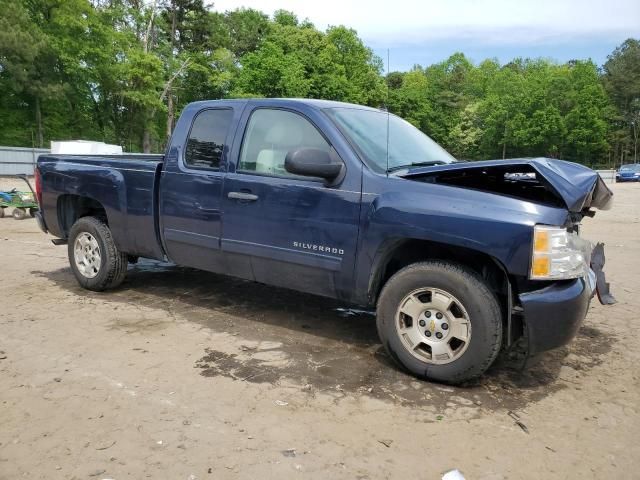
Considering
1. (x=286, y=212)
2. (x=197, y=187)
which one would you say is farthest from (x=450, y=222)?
(x=197, y=187)

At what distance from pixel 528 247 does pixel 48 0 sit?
129ft

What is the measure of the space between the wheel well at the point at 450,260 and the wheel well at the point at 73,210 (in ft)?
11.5

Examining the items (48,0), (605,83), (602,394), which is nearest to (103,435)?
(602,394)

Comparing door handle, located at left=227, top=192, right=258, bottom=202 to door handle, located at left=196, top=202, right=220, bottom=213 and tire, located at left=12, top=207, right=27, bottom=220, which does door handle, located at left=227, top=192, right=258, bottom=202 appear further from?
tire, located at left=12, top=207, right=27, bottom=220

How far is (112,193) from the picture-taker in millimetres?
5496

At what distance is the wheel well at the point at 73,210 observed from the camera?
239 inches

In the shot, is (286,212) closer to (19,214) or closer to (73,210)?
(73,210)

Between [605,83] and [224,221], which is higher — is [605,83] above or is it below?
above

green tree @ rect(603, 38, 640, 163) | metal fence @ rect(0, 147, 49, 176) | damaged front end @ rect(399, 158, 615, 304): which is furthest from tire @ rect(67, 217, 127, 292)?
green tree @ rect(603, 38, 640, 163)

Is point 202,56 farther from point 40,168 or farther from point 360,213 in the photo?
point 360,213

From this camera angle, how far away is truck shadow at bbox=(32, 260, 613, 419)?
3570mm

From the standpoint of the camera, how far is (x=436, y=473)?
2.68 m

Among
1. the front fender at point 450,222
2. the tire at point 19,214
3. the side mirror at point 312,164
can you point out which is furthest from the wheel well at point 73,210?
Answer: the tire at point 19,214

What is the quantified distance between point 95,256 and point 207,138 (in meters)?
1.96
